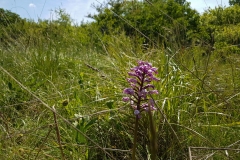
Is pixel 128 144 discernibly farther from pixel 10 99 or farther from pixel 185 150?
pixel 10 99

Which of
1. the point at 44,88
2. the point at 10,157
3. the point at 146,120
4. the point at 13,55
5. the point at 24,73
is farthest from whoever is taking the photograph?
the point at 13,55

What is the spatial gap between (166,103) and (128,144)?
32 centimetres

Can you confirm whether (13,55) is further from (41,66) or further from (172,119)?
(172,119)

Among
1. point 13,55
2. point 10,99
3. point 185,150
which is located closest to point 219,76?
point 185,150

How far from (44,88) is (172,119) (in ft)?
4.86

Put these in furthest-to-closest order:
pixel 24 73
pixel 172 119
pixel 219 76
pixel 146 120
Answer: pixel 24 73, pixel 219 76, pixel 172 119, pixel 146 120

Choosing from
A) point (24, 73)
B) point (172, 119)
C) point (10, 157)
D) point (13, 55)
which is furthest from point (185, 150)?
point (13, 55)

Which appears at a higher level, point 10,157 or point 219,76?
point 219,76

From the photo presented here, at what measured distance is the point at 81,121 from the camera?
1.82 meters

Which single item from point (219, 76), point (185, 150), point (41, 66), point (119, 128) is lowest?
point (185, 150)

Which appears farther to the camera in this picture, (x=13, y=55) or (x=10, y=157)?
(x=13, y=55)

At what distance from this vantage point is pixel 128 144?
1930mm

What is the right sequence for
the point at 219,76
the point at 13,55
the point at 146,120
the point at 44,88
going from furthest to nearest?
the point at 13,55 < the point at 44,88 < the point at 219,76 < the point at 146,120

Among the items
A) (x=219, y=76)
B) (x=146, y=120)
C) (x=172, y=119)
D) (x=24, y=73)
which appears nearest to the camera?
(x=146, y=120)
